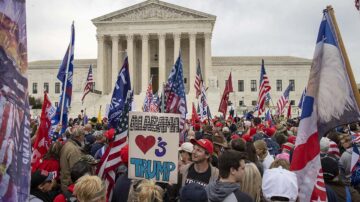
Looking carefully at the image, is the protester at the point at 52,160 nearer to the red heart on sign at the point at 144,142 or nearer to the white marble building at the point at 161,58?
the red heart on sign at the point at 144,142

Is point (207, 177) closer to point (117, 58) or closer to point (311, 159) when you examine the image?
point (311, 159)

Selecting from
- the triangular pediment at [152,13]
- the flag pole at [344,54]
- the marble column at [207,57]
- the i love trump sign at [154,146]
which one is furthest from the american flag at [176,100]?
the triangular pediment at [152,13]

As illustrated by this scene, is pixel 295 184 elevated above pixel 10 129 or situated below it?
below

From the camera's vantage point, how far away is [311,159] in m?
4.20

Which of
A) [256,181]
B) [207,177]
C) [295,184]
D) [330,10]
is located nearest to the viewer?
[295,184]

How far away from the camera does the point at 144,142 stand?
5.39 m

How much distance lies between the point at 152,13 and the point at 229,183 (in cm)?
6326

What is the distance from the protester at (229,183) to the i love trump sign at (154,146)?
1051 mm

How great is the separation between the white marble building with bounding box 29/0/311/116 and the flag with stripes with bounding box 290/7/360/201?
5349 cm

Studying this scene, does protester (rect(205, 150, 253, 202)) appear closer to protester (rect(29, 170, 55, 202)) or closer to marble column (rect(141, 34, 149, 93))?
protester (rect(29, 170, 55, 202))

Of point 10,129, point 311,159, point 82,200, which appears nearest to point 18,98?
point 10,129

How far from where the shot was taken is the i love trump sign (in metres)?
5.23

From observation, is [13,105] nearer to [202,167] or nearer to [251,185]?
[251,185]

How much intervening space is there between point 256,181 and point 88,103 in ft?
193
